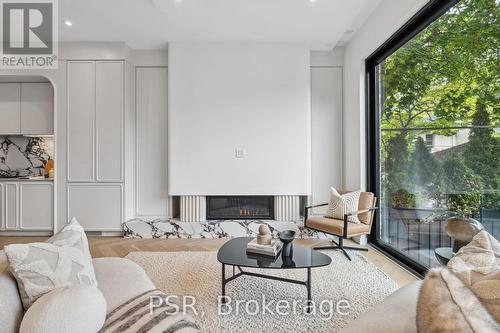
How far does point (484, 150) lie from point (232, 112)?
299 centimetres

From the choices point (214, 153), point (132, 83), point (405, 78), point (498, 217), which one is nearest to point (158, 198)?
point (214, 153)

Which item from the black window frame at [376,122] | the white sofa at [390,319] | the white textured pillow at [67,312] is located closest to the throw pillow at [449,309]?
the white sofa at [390,319]

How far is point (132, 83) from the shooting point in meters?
4.37

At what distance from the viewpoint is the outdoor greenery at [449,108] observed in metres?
2.12

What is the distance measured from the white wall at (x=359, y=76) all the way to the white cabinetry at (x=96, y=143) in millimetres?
3408

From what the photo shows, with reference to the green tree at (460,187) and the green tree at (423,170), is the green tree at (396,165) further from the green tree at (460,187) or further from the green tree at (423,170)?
the green tree at (460,187)

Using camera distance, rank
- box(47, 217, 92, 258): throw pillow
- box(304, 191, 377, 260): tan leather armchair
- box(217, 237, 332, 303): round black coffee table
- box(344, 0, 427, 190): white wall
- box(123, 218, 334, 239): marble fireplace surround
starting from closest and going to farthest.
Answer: box(47, 217, 92, 258): throw pillow, box(217, 237, 332, 303): round black coffee table, box(344, 0, 427, 190): white wall, box(304, 191, 377, 260): tan leather armchair, box(123, 218, 334, 239): marble fireplace surround

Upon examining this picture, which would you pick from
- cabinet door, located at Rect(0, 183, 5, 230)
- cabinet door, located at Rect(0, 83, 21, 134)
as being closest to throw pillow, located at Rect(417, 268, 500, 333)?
cabinet door, located at Rect(0, 183, 5, 230)

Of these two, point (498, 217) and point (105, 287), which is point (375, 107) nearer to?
point (498, 217)

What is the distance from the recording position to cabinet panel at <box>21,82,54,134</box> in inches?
172

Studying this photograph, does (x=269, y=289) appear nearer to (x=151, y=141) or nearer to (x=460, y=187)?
(x=460, y=187)

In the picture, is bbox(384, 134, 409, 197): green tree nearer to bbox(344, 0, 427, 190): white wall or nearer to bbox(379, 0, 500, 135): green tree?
bbox(379, 0, 500, 135): green tree

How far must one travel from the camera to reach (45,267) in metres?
1.13

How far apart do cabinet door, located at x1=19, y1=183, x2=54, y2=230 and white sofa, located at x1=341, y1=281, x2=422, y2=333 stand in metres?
4.62
